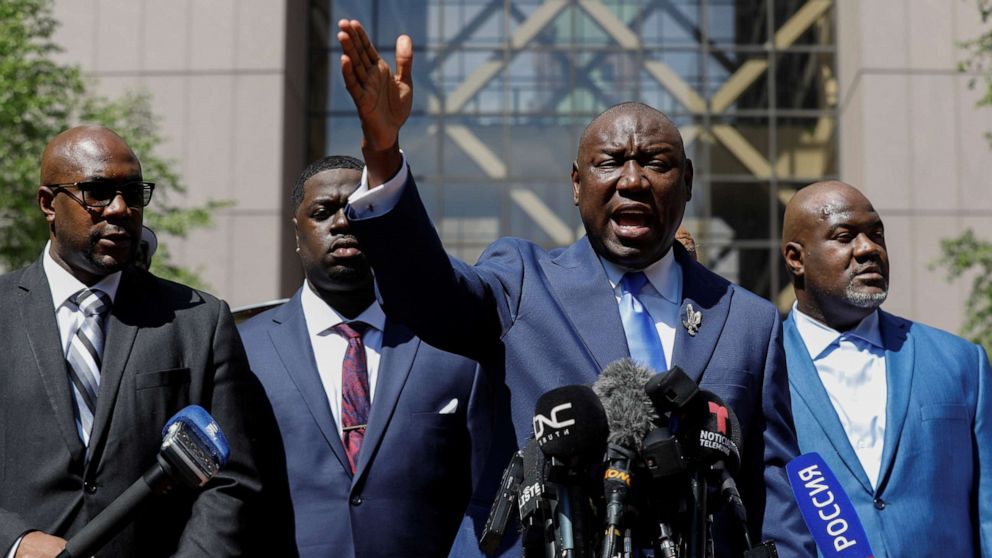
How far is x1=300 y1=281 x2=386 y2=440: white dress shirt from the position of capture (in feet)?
17.3

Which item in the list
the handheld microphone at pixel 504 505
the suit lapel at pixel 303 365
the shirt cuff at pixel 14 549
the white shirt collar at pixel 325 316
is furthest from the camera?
the white shirt collar at pixel 325 316

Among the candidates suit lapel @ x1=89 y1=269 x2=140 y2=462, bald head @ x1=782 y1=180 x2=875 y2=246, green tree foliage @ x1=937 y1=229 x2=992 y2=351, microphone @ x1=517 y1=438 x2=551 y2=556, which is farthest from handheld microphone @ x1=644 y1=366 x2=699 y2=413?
green tree foliage @ x1=937 y1=229 x2=992 y2=351

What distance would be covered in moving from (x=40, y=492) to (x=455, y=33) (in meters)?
23.2

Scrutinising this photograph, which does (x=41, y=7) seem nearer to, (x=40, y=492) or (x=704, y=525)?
(x=40, y=492)

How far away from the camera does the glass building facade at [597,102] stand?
85.9 ft

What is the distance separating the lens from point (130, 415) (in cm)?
439

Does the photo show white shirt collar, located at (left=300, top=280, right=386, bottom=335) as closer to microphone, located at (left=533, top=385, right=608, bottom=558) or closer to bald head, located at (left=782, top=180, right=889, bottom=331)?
bald head, located at (left=782, top=180, right=889, bottom=331)

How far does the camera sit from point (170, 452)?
356 cm

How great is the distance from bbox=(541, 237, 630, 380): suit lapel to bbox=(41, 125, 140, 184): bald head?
1.61m

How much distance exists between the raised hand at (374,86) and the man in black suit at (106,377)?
152 centimetres

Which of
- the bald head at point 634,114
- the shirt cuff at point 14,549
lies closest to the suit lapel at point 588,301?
the bald head at point 634,114

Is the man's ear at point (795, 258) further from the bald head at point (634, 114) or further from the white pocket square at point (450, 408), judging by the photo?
the bald head at point (634, 114)

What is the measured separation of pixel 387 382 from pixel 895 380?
205 centimetres

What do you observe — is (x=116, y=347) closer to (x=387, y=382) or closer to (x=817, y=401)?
(x=387, y=382)
